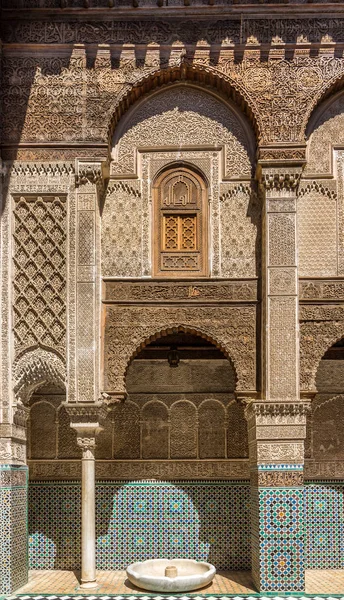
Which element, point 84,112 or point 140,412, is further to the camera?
point 140,412

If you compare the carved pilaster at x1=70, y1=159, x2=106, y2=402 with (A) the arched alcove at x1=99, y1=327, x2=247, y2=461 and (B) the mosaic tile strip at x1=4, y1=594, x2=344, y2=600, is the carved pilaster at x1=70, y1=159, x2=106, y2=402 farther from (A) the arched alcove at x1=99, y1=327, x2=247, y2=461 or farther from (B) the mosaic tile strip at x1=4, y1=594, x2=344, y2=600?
(B) the mosaic tile strip at x1=4, y1=594, x2=344, y2=600

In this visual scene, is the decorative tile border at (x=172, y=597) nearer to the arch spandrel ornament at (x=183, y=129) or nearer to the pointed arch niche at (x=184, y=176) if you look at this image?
the pointed arch niche at (x=184, y=176)

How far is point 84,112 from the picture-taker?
855 centimetres

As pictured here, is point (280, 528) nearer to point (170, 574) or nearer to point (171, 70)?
point (170, 574)

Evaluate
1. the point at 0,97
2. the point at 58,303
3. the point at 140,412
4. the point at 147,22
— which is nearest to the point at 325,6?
the point at 147,22

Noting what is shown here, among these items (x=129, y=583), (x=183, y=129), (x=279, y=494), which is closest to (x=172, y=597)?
(x=129, y=583)

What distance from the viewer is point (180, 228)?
873 centimetres

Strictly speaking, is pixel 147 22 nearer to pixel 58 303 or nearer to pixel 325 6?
pixel 325 6

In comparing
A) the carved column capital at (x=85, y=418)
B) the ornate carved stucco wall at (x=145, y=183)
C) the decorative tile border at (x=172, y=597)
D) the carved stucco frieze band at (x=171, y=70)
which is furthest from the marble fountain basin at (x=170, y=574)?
the carved stucco frieze band at (x=171, y=70)

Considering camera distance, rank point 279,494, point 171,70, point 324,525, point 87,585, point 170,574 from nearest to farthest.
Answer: point 279,494, point 87,585, point 170,574, point 171,70, point 324,525

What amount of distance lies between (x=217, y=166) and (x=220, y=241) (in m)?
0.84

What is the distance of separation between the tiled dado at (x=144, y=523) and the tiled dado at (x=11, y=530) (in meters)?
1.04

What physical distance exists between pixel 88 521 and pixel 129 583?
3.10 ft

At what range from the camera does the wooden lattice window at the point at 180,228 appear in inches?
342
